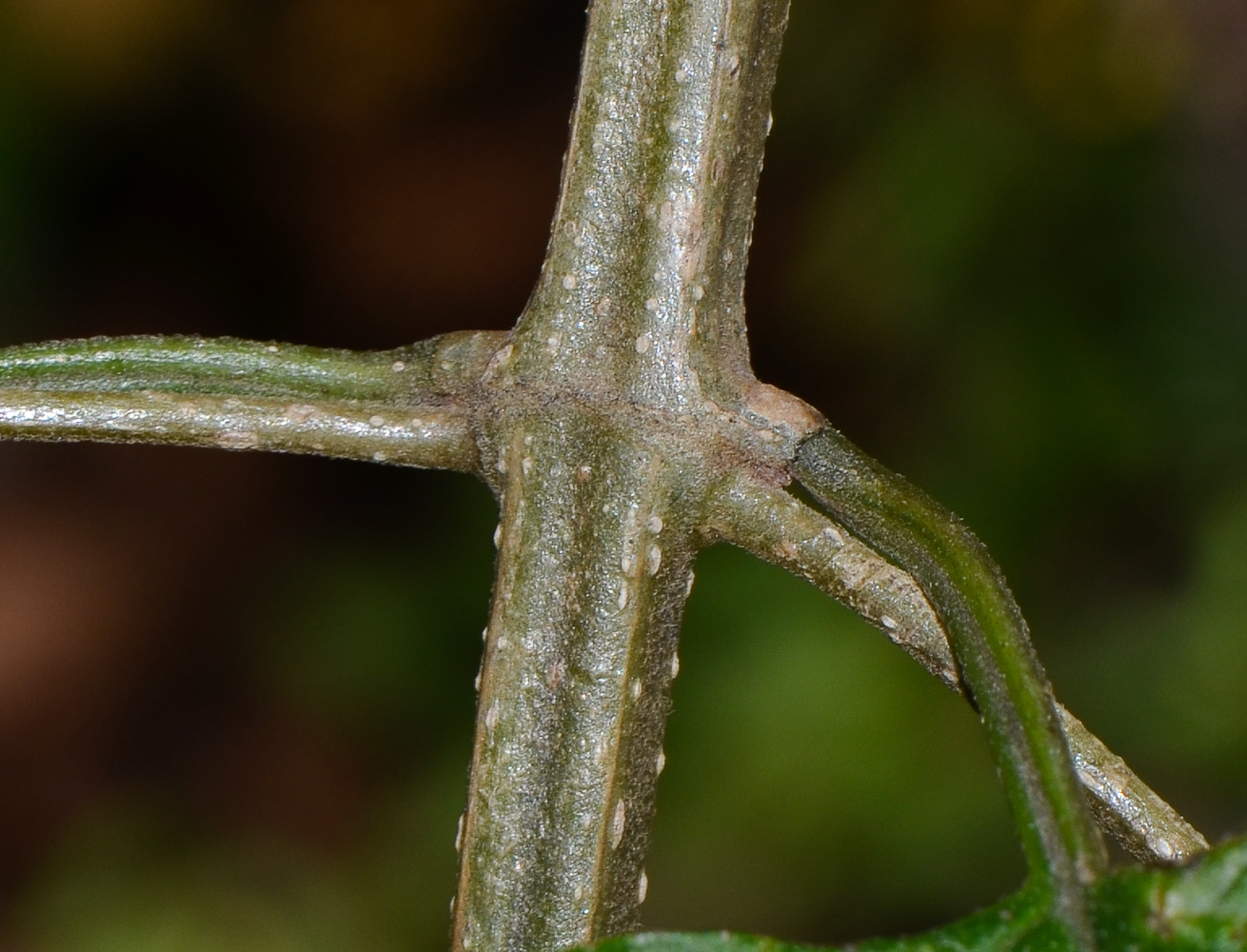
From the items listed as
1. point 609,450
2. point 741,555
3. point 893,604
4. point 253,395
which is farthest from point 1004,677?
point 741,555

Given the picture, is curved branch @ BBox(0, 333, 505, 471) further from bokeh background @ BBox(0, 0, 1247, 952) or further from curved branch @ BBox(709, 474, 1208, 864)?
bokeh background @ BBox(0, 0, 1247, 952)

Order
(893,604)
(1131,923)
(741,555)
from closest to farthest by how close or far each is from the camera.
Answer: (1131,923)
(893,604)
(741,555)

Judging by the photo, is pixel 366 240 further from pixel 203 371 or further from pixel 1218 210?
pixel 203 371

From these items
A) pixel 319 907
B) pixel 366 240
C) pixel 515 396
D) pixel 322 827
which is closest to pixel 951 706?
pixel 319 907

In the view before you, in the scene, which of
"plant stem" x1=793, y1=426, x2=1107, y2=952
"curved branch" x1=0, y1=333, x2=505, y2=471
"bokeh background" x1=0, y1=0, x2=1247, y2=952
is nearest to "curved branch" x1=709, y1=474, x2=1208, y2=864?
"plant stem" x1=793, y1=426, x2=1107, y2=952

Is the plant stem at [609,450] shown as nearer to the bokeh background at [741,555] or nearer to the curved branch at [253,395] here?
the curved branch at [253,395]

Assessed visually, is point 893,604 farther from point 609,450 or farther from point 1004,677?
point 609,450
